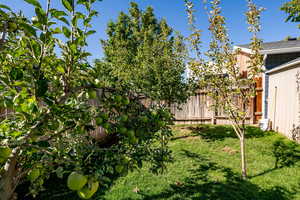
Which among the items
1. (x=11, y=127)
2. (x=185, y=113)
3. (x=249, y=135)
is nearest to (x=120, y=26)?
(x=185, y=113)

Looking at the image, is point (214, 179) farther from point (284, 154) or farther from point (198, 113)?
point (198, 113)

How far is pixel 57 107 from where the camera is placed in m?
1.07

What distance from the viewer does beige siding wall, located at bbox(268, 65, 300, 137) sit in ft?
19.7

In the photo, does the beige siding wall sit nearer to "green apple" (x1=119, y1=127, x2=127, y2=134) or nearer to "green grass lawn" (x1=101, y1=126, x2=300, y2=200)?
"green grass lawn" (x1=101, y1=126, x2=300, y2=200)

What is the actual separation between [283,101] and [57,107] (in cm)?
813

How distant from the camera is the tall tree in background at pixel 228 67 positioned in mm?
3648

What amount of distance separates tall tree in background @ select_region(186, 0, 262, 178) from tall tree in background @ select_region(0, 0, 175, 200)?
300 centimetres

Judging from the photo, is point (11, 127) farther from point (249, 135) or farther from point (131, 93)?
point (249, 135)

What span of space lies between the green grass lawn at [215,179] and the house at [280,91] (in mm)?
1636

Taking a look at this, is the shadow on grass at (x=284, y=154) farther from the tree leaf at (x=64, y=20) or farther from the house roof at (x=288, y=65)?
the tree leaf at (x=64, y=20)

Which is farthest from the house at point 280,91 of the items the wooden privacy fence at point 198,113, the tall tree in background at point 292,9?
the wooden privacy fence at point 198,113

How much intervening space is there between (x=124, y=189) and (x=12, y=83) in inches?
118

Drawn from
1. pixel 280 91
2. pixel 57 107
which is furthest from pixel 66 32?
pixel 280 91

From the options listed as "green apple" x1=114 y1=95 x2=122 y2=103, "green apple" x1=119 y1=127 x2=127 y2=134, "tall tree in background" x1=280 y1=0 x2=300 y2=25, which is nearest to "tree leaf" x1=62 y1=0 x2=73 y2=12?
"green apple" x1=114 y1=95 x2=122 y2=103
